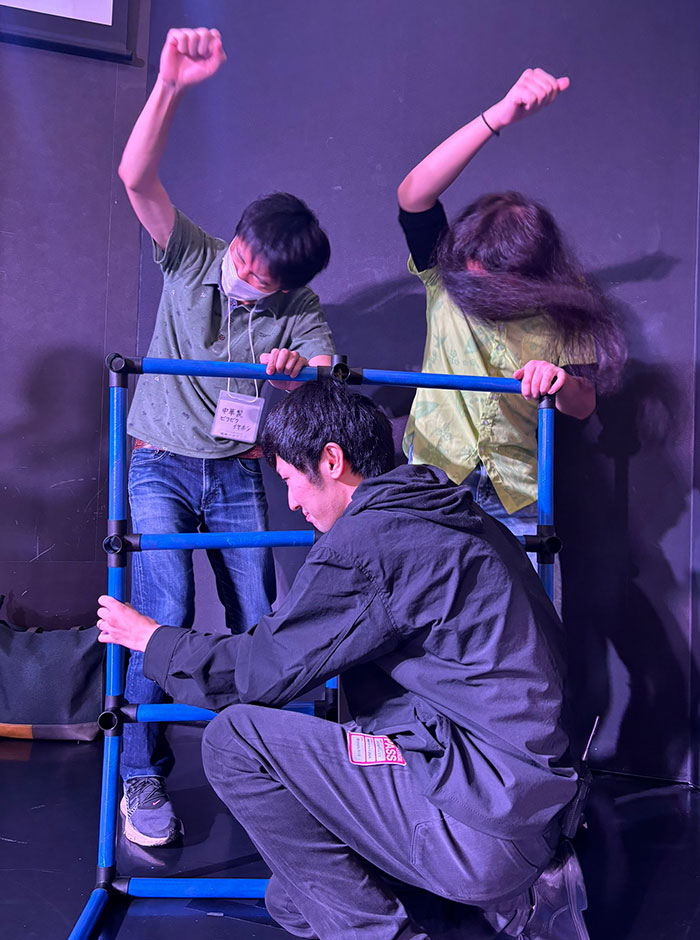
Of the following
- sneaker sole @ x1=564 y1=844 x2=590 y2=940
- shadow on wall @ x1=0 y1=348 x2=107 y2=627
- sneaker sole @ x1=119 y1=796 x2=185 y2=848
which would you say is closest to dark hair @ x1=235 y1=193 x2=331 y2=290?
shadow on wall @ x1=0 y1=348 x2=107 y2=627

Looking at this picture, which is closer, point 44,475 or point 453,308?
point 453,308

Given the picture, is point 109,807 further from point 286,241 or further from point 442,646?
point 286,241

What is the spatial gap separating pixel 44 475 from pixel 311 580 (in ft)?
5.25

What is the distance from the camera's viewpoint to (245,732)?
124cm

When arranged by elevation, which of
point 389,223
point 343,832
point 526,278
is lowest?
point 343,832

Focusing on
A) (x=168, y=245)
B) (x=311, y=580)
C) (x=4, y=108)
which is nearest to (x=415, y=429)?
(x=168, y=245)

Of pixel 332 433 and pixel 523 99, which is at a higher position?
pixel 523 99

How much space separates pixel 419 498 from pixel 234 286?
96 centimetres

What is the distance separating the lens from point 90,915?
1.37 m

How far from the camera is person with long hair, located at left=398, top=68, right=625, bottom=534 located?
1.99 metres

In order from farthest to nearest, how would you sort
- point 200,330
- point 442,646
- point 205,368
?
1. point 200,330
2. point 205,368
3. point 442,646

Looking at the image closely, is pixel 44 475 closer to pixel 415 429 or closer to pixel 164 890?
pixel 415 429

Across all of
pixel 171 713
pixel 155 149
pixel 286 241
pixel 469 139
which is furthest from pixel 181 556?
pixel 469 139

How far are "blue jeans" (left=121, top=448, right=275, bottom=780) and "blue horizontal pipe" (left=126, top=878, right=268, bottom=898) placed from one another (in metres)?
0.31
